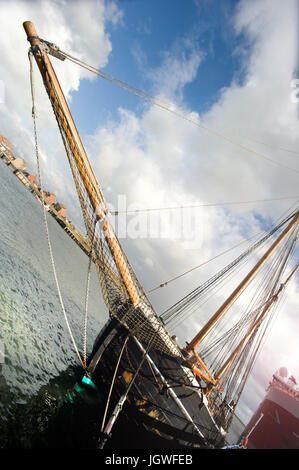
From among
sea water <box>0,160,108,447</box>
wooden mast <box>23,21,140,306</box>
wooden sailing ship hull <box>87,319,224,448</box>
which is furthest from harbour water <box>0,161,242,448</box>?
wooden mast <box>23,21,140,306</box>

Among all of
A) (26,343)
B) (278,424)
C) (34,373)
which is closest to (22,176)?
(26,343)

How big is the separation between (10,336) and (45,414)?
4946mm

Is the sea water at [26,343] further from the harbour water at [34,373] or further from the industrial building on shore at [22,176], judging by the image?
the industrial building on shore at [22,176]

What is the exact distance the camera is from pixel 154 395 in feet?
27.2

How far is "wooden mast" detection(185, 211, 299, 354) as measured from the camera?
11.4m

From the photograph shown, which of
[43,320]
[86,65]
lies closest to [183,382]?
[43,320]

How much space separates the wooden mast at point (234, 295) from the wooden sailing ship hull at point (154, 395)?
6.11 feet

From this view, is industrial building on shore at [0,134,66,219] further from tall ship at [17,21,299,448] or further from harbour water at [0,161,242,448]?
tall ship at [17,21,299,448]

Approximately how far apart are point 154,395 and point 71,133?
38.6 feet

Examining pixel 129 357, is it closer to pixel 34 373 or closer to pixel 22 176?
pixel 34 373

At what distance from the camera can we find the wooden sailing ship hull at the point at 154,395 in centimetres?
791

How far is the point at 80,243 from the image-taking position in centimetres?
9088

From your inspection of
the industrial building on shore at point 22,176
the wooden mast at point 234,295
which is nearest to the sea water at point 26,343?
the wooden mast at point 234,295
